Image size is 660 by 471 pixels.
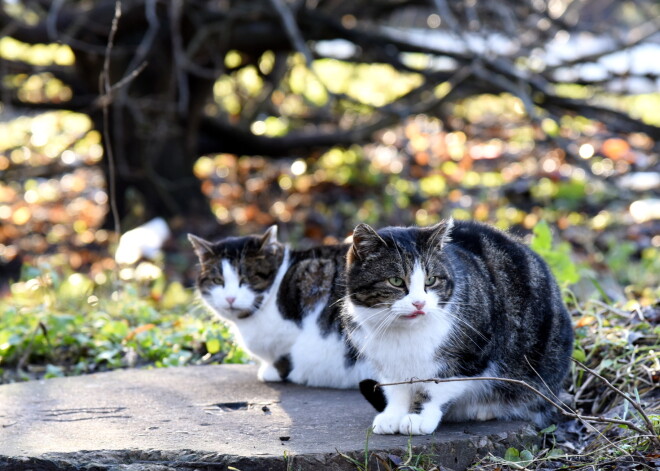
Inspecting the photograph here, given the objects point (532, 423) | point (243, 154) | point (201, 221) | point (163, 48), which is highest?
point (163, 48)

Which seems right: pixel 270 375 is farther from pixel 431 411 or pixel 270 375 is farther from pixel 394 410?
pixel 431 411

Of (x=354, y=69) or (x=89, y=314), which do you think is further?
(x=354, y=69)

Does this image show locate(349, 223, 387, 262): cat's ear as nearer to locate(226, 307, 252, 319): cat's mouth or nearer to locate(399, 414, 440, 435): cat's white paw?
locate(399, 414, 440, 435): cat's white paw

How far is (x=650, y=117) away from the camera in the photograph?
36.8 feet

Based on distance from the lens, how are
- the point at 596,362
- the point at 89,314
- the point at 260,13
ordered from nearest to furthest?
the point at 596,362 < the point at 89,314 < the point at 260,13

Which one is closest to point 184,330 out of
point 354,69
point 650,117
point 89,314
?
point 89,314

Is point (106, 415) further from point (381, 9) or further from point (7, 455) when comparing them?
point (381, 9)

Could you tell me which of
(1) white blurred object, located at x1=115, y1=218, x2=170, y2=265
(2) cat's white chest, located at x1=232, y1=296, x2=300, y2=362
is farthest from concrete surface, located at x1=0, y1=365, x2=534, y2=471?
(1) white blurred object, located at x1=115, y1=218, x2=170, y2=265

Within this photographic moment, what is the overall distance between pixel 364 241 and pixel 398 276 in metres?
0.19

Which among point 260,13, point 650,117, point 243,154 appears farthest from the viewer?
point 650,117

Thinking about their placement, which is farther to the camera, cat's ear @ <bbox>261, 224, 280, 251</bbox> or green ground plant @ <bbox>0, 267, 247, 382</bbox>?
green ground plant @ <bbox>0, 267, 247, 382</bbox>

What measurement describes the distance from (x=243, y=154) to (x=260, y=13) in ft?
6.81

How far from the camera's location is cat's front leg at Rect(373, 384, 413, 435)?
9.59ft

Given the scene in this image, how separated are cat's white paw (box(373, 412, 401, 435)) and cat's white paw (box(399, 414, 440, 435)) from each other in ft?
0.06
